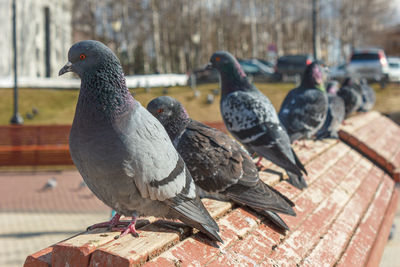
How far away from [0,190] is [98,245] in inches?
320

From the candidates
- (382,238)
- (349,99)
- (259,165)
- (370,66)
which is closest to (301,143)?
(259,165)

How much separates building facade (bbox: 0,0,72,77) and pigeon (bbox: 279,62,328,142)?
21928 millimetres

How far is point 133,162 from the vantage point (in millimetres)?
2205

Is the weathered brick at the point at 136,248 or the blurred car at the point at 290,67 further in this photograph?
the blurred car at the point at 290,67

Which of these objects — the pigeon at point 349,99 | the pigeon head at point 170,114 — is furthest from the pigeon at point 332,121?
the pigeon head at point 170,114

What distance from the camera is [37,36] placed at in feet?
98.6

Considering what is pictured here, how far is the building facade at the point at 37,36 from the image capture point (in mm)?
25047

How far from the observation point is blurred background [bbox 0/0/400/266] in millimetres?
8109

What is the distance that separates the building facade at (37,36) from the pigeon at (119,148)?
79.8ft

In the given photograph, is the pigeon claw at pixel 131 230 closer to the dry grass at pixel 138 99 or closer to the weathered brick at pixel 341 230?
the weathered brick at pixel 341 230

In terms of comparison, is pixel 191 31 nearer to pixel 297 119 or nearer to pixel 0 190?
pixel 0 190

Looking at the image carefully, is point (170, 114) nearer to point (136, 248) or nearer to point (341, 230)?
point (136, 248)

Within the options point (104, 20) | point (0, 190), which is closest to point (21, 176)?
point (0, 190)

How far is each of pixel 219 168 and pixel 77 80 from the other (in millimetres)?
24794
